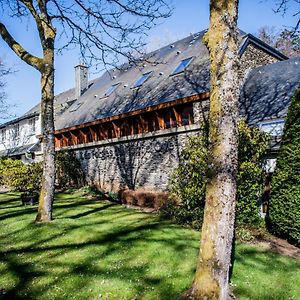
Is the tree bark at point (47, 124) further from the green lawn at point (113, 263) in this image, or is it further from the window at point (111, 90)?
the window at point (111, 90)

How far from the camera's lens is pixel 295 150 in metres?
8.58

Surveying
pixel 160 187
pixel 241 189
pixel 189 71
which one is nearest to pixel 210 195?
pixel 241 189

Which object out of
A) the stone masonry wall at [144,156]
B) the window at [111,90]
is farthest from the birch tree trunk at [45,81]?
the window at [111,90]

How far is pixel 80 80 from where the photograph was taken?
90.0 ft

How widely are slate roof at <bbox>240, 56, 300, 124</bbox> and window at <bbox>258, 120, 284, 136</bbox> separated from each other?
7.6 inches

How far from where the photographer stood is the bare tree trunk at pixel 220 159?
178 inches

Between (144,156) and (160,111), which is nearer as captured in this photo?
(160,111)

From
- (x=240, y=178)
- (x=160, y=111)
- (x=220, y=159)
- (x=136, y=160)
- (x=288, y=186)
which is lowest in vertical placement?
(x=288, y=186)

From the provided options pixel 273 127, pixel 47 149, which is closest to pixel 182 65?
pixel 273 127

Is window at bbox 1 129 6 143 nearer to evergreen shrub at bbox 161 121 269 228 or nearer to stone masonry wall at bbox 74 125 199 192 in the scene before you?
stone masonry wall at bbox 74 125 199 192

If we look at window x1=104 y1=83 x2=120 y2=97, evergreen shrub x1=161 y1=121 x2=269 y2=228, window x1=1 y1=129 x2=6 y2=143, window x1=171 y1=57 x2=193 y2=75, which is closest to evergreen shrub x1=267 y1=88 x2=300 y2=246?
evergreen shrub x1=161 y1=121 x2=269 y2=228

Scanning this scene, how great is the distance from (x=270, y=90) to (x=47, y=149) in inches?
352

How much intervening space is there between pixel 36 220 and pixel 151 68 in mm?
13538

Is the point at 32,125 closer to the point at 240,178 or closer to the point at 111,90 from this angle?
the point at 111,90
